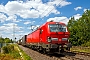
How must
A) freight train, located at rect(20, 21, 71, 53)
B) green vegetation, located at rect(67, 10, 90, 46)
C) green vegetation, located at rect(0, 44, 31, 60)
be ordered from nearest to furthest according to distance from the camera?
1. freight train, located at rect(20, 21, 71, 53)
2. green vegetation, located at rect(0, 44, 31, 60)
3. green vegetation, located at rect(67, 10, 90, 46)

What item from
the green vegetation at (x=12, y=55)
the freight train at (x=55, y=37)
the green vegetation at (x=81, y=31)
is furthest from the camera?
the green vegetation at (x=81, y=31)

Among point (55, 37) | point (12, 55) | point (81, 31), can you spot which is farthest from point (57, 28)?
point (81, 31)

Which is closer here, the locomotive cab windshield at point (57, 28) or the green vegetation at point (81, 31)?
the locomotive cab windshield at point (57, 28)

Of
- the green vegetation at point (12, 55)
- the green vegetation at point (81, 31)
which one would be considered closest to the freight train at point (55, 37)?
the green vegetation at point (12, 55)

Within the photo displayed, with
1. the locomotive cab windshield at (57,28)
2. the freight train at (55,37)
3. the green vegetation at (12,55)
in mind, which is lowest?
the green vegetation at (12,55)

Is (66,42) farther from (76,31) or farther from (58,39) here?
(76,31)

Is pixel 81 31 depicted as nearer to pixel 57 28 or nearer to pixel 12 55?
pixel 12 55

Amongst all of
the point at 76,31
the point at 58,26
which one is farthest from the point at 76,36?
the point at 58,26

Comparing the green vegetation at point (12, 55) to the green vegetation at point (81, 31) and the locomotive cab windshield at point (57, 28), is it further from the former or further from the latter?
the green vegetation at point (81, 31)

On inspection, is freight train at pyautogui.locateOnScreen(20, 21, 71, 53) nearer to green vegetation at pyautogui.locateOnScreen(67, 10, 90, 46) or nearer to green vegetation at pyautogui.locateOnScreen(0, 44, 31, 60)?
green vegetation at pyautogui.locateOnScreen(0, 44, 31, 60)

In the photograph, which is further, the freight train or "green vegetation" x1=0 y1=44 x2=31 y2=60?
"green vegetation" x1=0 y1=44 x2=31 y2=60

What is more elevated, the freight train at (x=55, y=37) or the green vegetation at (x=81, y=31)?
the green vegetation at (x=81, y=31)

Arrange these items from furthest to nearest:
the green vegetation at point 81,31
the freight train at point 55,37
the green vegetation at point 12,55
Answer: the green vegetation at point 81,31, the green vegetation at point 12,55, the freight train at point 55,37

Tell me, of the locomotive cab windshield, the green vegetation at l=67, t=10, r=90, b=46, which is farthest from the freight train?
the green vegetation at l=67, t=10, r=90, b=46
